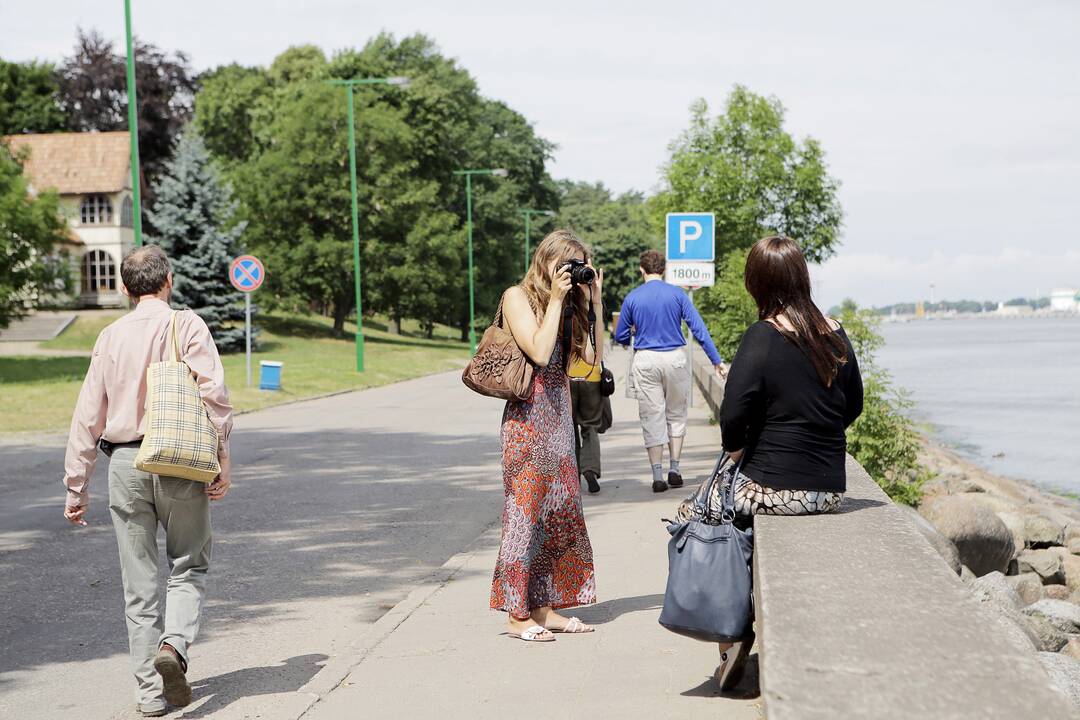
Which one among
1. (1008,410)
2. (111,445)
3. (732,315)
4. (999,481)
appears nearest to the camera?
(111,445)

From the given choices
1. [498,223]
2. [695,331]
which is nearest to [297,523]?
[695,331]

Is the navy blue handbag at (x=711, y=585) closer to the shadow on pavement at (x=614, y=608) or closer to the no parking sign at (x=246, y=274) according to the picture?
the shadow on pavement at (x=614, y=608)

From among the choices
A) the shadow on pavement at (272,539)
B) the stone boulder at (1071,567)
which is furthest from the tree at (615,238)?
the shadow on pavement at (272,539)

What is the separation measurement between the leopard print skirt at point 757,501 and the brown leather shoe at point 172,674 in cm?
201

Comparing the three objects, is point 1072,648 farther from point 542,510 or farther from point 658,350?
point 542,510

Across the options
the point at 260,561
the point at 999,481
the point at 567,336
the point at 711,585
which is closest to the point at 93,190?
the point at 999,481

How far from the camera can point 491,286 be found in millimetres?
68688

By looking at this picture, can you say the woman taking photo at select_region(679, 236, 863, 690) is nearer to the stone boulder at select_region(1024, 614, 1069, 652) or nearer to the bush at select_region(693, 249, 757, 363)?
the stone boulder at select_region(1024, 614, 1069, 652)

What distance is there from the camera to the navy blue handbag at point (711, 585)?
454 cm

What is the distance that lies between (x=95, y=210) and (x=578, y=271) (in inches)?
2312

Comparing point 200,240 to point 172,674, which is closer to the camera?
point 172,674

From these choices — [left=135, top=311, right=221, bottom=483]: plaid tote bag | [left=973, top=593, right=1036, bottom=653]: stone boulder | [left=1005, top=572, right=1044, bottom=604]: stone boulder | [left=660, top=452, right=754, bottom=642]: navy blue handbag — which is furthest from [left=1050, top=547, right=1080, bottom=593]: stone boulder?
[left=135, top=311, right=221, bottom=483]: plaid tote bag

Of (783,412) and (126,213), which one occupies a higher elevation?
(126,213)

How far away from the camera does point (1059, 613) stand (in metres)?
9.10
